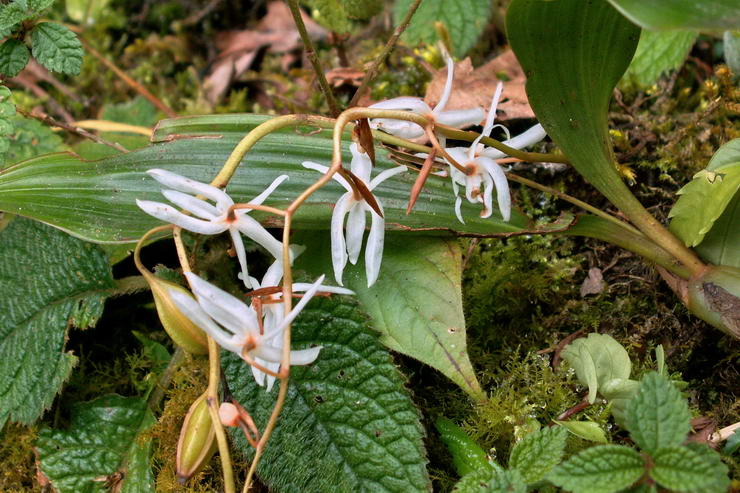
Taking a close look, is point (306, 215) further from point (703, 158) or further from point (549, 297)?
point (703, 158)

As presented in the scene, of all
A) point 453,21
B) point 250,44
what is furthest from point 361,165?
point 250,44

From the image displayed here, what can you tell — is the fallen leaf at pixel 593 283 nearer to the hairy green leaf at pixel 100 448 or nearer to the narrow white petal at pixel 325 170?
the narrow white petal at pixel 325 170

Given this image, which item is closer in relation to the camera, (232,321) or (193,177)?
(232,321)

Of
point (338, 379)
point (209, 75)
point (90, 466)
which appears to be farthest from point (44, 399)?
point (209, 75)

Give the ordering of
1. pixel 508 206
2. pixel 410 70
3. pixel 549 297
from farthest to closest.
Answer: pixel 410 70, pixel 549 297, pixel 508 206

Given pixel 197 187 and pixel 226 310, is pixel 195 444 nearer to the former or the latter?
pixel 226 310

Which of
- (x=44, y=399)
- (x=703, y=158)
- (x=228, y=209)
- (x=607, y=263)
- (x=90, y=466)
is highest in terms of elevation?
(x=228, y=209)

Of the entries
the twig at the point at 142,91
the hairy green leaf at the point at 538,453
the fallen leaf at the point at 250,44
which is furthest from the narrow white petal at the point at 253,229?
the fallen leaf at the point at 250,44
